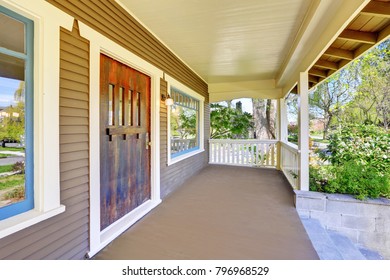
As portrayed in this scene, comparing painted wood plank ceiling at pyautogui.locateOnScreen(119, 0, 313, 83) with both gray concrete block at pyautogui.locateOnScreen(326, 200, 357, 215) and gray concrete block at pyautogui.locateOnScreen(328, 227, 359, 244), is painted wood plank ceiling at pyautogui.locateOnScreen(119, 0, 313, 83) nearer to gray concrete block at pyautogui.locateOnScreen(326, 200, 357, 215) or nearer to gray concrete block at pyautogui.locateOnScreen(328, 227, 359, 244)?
gray concrete block at pyautogui.locateOnScreen(326, 200, 357, 215)

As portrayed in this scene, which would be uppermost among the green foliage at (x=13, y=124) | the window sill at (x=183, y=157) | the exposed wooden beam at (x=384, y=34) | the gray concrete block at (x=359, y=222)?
the exposed wooden beam at (x=384, y=34)

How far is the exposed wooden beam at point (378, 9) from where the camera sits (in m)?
2.00

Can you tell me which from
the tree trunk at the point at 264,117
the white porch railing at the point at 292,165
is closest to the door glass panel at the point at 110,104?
the white porch railing at the point at 292,165

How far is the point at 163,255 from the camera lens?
6.42 feet

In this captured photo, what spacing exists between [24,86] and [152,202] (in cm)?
226

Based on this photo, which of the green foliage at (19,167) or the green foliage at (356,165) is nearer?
the green foliage at (19,167)

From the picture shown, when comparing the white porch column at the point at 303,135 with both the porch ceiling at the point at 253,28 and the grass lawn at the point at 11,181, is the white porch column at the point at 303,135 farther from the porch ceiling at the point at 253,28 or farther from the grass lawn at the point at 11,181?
the grass lawn at the point at 11,181

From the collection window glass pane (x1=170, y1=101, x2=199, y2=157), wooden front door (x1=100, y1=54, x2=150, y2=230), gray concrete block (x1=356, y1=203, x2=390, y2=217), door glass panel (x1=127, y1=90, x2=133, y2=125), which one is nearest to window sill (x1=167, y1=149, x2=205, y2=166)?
window glass pane (x1=170, y1=101, x2=199, y2=157)

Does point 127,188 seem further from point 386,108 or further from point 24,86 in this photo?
point 386,108

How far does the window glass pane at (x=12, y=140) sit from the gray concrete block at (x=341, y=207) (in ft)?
11.7

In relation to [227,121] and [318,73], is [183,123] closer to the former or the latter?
[318,73]

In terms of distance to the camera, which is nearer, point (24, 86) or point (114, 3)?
point (24, 86)

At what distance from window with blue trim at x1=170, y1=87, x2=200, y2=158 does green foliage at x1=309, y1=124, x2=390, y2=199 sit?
264 centimetres

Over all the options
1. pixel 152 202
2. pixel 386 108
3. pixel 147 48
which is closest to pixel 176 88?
pixel 147 48
